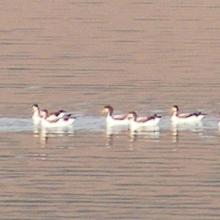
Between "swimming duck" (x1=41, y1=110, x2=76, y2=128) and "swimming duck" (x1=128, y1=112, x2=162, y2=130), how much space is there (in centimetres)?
119

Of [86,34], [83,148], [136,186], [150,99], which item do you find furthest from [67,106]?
[86,34]

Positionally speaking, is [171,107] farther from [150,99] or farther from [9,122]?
[9,122]

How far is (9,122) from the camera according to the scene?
103ft

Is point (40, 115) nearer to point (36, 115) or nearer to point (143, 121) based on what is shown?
point (36, 115)

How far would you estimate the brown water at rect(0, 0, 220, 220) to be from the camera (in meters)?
24.2

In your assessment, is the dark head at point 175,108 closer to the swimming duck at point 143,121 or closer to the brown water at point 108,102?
the swimming duck at point 143,121

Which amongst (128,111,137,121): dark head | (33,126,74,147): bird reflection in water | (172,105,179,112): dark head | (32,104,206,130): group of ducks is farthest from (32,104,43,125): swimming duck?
(172,105,179,112): dark head

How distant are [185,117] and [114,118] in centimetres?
144

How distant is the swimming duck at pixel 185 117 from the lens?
31641mm

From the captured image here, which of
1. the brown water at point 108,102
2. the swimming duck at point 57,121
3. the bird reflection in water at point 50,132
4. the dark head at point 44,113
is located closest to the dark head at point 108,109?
the brown water at point 108,102

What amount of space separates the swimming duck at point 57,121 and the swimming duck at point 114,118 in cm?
71

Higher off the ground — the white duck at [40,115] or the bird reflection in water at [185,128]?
the white duck at [40,115]

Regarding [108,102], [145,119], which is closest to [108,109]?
[145,119]

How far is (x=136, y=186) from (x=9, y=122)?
675 cm
